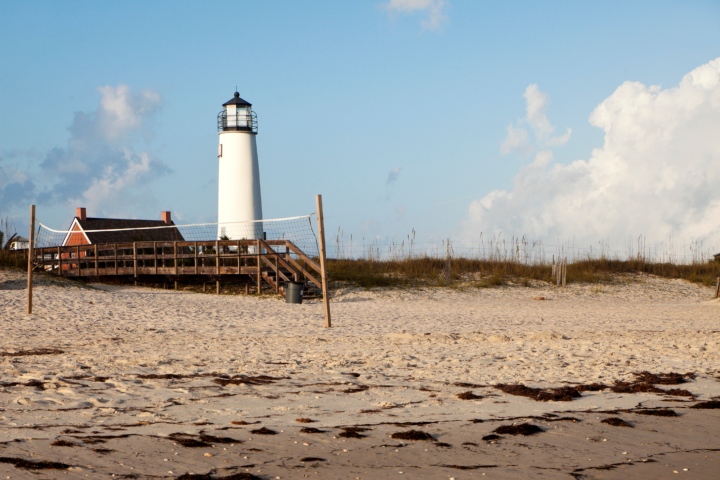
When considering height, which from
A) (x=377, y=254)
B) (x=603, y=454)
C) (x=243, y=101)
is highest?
(x=243, y=101)

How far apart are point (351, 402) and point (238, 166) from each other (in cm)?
2389

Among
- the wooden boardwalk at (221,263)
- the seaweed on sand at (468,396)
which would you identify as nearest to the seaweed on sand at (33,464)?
the seaweed on sand at (468,396)

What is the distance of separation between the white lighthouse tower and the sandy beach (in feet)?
52.5

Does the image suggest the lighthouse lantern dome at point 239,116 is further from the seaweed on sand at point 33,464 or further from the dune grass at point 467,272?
the seaweed on sand at point 33,464

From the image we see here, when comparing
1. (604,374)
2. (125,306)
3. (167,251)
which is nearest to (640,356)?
(604,374)

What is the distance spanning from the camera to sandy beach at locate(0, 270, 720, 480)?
4812 mm

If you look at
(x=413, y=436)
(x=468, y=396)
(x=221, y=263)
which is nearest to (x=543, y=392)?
(x=468, y=396)

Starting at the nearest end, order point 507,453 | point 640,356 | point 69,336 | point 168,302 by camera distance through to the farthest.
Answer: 1. point 507,453
2. point 640,356
3. point 69,336
4. point 168,302

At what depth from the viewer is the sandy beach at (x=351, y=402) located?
4812 mm

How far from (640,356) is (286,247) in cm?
1269

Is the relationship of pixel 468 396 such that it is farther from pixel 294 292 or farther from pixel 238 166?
pixel 238 166

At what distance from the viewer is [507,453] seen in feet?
16.7

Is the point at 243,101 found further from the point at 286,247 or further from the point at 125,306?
the point at 125,306

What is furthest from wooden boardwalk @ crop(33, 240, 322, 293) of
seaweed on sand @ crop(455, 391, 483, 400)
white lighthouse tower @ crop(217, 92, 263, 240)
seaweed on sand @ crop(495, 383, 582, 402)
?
seaweed on sand @ crop(455, 391, 483, 400)
